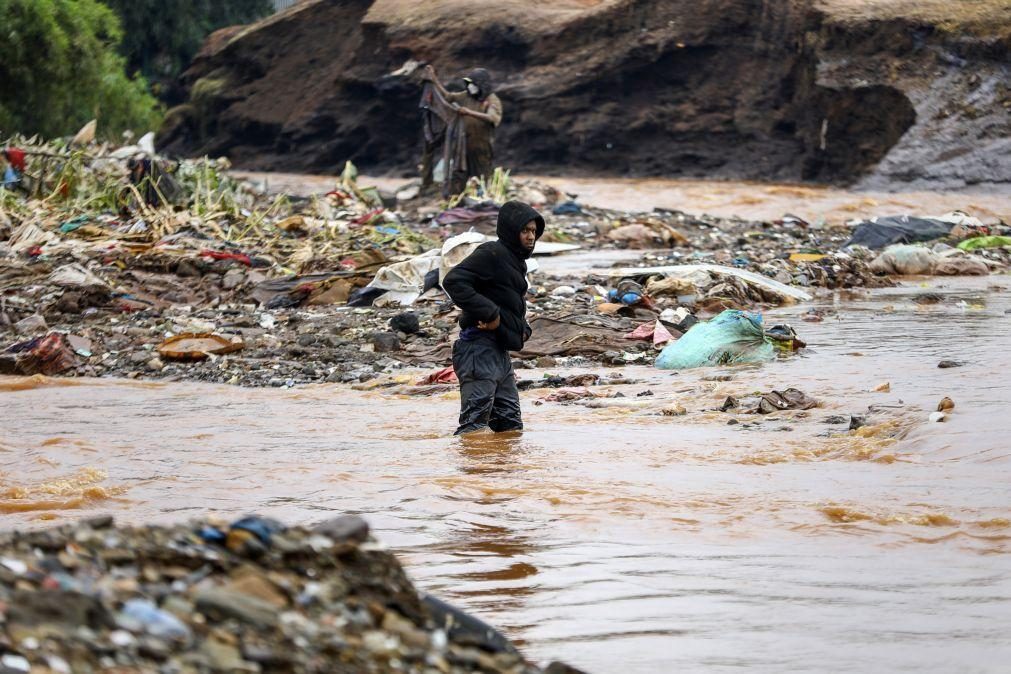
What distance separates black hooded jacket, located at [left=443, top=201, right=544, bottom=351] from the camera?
6.45 m

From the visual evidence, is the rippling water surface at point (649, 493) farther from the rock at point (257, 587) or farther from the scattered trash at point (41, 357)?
the rock at point (257, 587)

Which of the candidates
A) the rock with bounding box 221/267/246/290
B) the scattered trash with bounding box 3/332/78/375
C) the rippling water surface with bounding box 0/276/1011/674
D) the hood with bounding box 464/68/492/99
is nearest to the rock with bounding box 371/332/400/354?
the rippling water surface with bounding box 0/276/1011/674

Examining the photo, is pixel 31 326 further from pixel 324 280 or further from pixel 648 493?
pixel 648 493

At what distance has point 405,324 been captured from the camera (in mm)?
10391

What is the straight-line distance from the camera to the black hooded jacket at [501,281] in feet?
21.2

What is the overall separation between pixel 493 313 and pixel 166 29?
114 feet

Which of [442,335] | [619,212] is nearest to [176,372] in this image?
[442,335]

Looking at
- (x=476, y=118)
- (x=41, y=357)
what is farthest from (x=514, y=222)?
(x=476, y=118)

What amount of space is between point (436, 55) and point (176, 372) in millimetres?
21261

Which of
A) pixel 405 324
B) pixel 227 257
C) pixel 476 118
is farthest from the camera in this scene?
pixel 476 118

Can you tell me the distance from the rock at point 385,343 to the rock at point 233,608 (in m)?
7.53

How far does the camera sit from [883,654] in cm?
318

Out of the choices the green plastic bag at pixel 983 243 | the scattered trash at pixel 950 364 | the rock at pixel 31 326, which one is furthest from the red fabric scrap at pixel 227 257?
the green plastic bag at pixel 983 243

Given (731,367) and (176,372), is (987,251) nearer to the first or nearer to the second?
(731,367)
